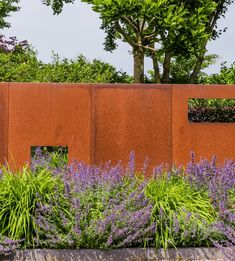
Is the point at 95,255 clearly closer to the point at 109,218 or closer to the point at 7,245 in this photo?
the point at 109,218

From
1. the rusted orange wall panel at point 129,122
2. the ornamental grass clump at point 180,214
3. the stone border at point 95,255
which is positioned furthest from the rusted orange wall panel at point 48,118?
the stone border at point 95,255

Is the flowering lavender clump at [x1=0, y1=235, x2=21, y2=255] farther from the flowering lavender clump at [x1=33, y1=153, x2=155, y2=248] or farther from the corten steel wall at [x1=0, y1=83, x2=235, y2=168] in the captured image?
the corten steel wall at [x1=0, y1=83, x2=235, y2=168]

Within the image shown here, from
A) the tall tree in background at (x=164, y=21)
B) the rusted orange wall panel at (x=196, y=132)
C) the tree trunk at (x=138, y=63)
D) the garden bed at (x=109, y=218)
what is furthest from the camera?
the tree trunk at (x=138, y=63)

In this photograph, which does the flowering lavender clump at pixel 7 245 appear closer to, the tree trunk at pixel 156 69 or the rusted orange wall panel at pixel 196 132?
the rusted orange wall panel at pixel 196 132

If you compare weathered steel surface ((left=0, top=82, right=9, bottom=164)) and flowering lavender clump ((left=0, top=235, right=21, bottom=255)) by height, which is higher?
weathered steel surface ((left=0, top=82, right=9, bottom=164))

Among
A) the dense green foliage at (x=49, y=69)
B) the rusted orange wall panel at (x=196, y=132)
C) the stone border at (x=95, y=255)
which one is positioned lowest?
the stone border at (x=95, y=255)

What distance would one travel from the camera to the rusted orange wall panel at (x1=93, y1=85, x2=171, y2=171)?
884cm

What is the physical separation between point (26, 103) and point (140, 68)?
9939 millimetres

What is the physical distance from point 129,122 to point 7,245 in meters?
4.24

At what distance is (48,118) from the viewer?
8.82 m

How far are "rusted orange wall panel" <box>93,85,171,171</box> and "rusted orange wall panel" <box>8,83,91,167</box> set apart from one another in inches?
7.5

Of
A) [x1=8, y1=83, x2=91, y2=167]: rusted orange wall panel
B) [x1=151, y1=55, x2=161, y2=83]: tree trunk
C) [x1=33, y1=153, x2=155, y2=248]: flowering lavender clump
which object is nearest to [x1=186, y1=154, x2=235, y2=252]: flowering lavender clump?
[x1=33, y1=153, x2=155, y2=248]: flowering lavender clump

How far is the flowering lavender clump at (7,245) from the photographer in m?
4.78

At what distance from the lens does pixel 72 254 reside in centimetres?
492
